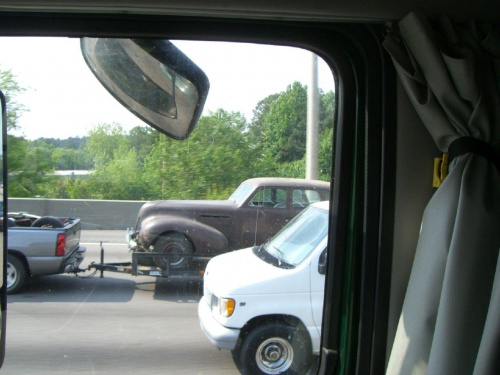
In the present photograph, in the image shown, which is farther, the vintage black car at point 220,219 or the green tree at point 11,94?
the vintage black car at point 220,219

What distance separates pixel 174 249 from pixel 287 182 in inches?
22.1

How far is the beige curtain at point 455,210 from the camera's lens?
1769 millimetres

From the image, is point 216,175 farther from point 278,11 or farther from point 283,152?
point 278,11

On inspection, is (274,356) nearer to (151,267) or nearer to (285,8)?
(151,267)

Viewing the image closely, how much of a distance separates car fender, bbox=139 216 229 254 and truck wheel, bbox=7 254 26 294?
1.74 ft

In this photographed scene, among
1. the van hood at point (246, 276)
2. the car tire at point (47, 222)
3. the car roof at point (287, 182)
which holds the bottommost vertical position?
the van hood at point (246, 276)

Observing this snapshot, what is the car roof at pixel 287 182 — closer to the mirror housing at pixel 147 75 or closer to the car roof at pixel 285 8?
the mirror housing at pixel 147 75

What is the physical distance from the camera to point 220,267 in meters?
2.23

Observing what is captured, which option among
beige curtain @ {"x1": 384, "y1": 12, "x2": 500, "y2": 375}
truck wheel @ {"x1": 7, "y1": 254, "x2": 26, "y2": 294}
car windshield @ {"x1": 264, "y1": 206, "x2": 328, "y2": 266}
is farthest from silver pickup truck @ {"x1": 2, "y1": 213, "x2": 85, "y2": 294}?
beige curtain @ {"x1": 384, "y1": 12, "x2": 500, "y2": 375}

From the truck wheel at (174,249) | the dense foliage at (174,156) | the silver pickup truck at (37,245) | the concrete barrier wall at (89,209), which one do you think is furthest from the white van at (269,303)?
the silver pickup truck at (37,245)

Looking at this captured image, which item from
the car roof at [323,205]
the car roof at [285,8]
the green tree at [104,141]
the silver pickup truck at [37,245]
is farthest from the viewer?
the car roof at [323,205]

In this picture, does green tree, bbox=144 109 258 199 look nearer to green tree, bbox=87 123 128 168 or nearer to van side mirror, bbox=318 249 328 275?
green tree, bbox=87 123 128 168

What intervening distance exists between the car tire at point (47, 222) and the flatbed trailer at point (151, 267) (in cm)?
23

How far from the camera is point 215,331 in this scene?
226cm
